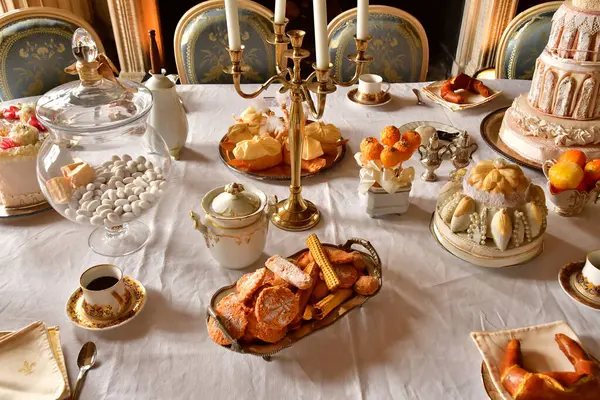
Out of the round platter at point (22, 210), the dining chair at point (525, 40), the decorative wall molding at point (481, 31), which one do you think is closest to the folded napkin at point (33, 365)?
the round platter at point (22, 210)

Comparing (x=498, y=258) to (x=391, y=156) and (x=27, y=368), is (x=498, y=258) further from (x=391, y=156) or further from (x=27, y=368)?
(x=27, y=368)

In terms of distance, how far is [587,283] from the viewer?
862 millimetres

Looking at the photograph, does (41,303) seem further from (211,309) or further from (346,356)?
(346,356)

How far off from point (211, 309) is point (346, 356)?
0.21 m

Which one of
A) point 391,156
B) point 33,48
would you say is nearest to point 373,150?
point 391,156

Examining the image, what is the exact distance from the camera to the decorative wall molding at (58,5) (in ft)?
7.84

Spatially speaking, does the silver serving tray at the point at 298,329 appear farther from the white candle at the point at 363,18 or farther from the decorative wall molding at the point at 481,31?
the decorative wall molding at the point at 481,31

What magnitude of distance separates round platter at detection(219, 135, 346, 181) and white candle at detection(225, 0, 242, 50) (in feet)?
1.14

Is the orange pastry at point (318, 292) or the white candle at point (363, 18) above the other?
the white candle at point (363, 18)

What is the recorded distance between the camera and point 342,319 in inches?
32.5

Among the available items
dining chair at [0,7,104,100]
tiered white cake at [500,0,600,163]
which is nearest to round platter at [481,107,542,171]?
tiered white cake at [500,0,600,163]

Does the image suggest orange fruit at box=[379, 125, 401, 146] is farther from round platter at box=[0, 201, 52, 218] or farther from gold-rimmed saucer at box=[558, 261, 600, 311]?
round platter at box=[0, 201, 52, 218]

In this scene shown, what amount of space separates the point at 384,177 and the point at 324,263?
257mm

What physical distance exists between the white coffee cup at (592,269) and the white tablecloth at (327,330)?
1.9 inches
